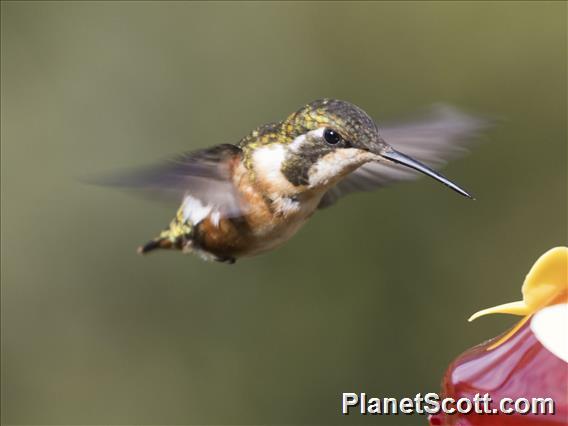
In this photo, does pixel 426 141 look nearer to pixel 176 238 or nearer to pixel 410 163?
pixel 410 163

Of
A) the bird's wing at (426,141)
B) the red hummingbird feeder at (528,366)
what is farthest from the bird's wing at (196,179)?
the red hummingbird feeder at (528,366)

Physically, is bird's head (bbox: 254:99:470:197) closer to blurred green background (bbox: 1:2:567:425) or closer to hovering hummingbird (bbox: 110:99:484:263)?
hovering hummingbird (bbox: 110:99:484:263)

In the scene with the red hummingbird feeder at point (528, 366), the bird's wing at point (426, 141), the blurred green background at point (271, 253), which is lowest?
the red hummingbird feeder at point (528, 366)

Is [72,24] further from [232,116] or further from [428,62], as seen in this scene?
[428,62]

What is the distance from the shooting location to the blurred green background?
14.8 ft

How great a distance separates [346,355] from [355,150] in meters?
2.71

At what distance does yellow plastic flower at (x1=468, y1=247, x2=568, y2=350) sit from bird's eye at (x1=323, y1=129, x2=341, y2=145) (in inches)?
20.4

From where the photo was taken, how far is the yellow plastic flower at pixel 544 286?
1.70 m

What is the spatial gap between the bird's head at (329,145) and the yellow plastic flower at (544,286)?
288 millimetres

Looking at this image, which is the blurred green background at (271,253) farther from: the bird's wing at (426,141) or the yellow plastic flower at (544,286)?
the yellow plastic flower at (544,286)

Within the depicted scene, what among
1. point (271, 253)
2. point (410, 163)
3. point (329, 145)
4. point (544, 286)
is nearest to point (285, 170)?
point (329, 145)

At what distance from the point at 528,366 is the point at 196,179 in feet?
2.85

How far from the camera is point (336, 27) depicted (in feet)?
15.3

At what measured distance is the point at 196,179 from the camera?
2.17 metres
